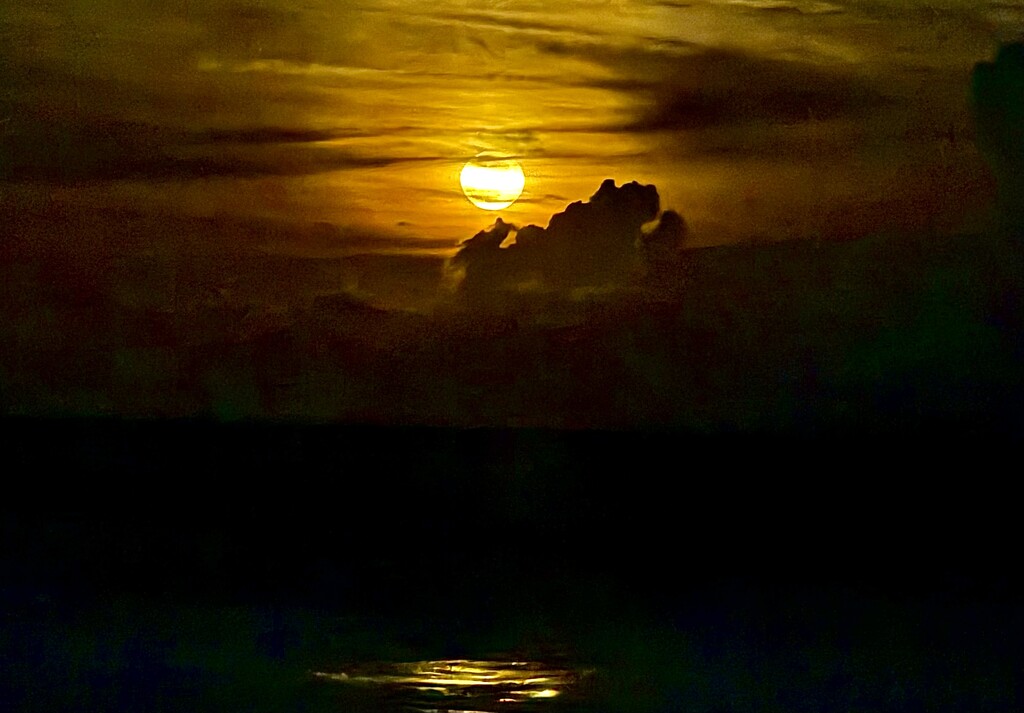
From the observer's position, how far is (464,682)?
3352mm

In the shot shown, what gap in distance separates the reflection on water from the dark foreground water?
0.01 m

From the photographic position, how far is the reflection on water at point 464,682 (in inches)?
124

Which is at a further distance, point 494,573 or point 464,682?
point 494,573

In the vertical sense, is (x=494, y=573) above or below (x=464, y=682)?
above

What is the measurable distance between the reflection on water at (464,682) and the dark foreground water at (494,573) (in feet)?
0.04

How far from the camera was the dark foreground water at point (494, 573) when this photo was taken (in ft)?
10.9

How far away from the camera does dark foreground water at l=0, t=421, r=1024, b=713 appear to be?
331cm

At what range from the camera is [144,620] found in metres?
3.90

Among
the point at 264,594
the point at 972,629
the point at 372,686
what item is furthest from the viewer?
the point at 264,594

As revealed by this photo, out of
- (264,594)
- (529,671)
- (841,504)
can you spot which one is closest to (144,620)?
(264,594)

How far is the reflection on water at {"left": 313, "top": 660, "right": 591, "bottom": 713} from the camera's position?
10.4ft

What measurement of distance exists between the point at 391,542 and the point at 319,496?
46cm

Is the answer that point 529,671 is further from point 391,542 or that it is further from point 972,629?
point 972,629

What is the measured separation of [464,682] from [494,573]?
100cm
